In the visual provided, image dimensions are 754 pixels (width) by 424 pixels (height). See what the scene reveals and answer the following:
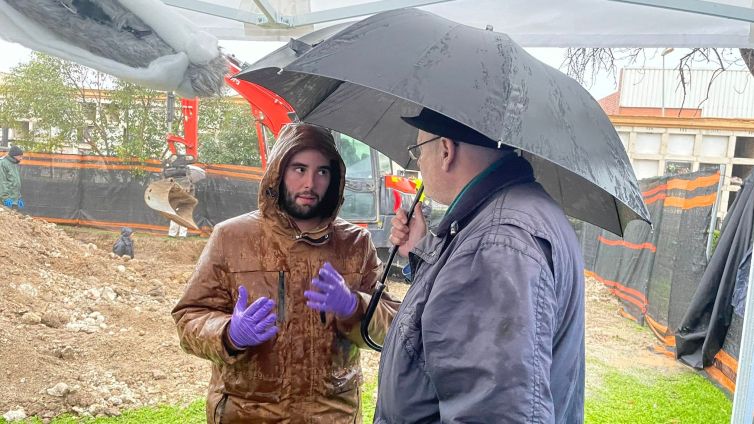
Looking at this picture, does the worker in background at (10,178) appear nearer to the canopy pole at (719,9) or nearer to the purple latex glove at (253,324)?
the purple latex glove at (253,324)

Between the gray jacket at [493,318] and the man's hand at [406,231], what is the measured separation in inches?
25.6

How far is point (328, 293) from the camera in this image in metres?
1.95

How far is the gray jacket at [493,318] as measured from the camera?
3.45 feet

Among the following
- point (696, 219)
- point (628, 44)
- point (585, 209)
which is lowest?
point (696, 219)

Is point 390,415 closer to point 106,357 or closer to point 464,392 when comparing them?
point 464,392

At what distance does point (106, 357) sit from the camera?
5.61 metres

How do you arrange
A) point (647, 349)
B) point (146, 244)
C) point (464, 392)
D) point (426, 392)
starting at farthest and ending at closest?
1. point (146, 244)
2. point (647, 349)
3. point (426, 392)
4. point (464, 392)

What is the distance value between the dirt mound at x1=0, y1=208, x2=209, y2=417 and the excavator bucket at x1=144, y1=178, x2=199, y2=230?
1220 millimetres

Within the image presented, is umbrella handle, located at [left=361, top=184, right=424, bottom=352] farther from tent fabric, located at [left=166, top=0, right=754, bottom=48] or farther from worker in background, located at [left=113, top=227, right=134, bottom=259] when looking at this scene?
worker in background, located at [left=113, top=227, right=134, bottom=259]

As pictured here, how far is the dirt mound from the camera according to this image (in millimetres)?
4723

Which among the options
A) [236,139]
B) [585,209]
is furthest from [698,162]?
[585,209]

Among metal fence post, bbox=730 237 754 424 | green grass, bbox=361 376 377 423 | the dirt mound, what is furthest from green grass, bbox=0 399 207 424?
metal fence post, bbox=730 237 754 424

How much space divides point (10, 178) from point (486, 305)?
13893 millimetres

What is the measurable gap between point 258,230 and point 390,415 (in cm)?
111
